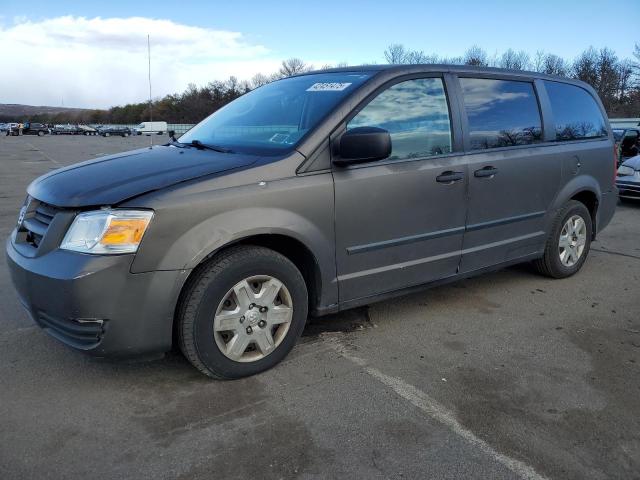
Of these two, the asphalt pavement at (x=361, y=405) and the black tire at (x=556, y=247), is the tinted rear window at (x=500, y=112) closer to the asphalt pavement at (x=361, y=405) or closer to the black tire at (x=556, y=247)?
the black tire at (x=556, y=247)

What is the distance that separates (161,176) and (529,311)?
120 inches

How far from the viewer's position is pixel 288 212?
10.1ft

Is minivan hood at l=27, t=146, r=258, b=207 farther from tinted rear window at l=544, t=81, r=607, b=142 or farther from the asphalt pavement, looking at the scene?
tinted rear window at l=544, t=81, r=607, b=142

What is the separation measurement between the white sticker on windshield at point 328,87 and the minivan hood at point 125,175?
803 millimetres

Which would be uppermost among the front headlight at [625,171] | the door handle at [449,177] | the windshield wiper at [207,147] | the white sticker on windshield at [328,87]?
the white sticker on windshield at [328,87]

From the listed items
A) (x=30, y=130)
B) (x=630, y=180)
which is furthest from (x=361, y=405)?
(x=30, y=130)

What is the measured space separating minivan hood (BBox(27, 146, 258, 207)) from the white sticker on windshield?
2.63ft

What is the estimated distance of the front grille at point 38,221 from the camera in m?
2.92

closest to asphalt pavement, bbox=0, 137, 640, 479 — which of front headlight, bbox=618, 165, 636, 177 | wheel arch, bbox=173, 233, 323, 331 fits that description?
wheel arch, bbox=173, 233, 323, 331

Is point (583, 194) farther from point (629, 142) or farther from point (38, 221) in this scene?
point (629, 142)

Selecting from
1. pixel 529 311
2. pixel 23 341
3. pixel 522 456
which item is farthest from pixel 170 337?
pixel 529 311

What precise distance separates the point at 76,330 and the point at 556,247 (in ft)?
13.3

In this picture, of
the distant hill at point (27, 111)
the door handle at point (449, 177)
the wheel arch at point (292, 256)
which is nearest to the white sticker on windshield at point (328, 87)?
the door handle at point (449, 177)

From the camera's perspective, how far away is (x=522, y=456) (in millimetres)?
2439
